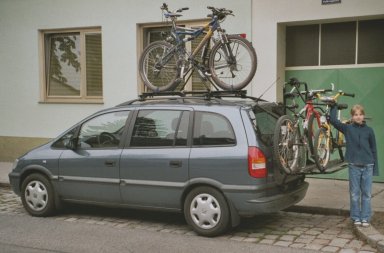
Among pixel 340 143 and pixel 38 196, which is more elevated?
pixel 340 143

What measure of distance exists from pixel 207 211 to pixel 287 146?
1267 millimetres

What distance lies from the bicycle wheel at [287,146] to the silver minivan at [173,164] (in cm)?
15

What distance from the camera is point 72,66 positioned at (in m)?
13.2

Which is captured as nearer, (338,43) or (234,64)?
(234,64)

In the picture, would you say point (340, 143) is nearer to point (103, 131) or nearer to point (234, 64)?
point (234, 64)

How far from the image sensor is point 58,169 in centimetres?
783

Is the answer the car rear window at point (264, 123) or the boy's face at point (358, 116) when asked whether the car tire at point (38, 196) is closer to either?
the car rear window at point (264, 123)

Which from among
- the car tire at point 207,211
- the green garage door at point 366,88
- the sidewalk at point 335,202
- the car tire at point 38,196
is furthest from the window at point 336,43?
the car tire at point 38,196

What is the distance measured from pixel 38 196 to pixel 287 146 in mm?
3785

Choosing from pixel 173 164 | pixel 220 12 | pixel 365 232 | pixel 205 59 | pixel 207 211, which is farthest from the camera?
pixel 205 59

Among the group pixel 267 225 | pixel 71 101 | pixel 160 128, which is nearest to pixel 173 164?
pixel 160 128

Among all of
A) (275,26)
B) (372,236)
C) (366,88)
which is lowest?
(372,236)

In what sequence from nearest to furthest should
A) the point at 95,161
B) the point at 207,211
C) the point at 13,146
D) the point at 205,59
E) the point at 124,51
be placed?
the point at 207,211 → the point at 95,161 → the point at 205,59 → the point at 124,51 → the point at 13,146

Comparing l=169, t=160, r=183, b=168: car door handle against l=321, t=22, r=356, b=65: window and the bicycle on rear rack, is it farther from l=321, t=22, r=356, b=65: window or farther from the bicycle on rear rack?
l=321, t=22, r=356, b=65: window
